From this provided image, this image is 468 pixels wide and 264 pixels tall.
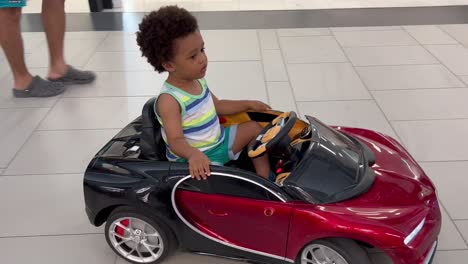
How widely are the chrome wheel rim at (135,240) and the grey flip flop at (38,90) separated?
129 centimetres

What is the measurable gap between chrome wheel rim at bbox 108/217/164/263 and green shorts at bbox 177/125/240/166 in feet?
0.86

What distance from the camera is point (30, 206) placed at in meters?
1.65

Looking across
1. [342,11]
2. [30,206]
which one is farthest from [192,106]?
[342,11]

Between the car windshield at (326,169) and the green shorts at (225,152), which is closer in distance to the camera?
the car windshield at (326,169)

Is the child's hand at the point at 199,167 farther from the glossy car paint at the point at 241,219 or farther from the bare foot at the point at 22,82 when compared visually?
the bare foot at the point at 22,82

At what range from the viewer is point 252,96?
93.6 inches

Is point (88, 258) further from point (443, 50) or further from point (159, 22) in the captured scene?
point (443, 50)

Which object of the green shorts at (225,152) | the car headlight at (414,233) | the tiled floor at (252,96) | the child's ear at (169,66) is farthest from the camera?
the tiled floor at (252,96)

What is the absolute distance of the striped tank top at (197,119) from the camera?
1.31m

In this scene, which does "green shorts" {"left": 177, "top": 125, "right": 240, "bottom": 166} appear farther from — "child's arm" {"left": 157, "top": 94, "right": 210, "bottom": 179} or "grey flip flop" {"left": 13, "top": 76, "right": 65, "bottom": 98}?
"grey flip flop" {"left": 13, "top": 76, "right": 65, "bottom": 98}

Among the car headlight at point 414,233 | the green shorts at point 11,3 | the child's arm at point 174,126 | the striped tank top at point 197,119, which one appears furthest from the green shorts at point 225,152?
the green shorts at point 11,3

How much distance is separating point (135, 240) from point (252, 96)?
1178mm

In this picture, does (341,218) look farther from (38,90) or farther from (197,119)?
(38,90)

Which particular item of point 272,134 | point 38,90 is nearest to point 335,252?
point 272,134
